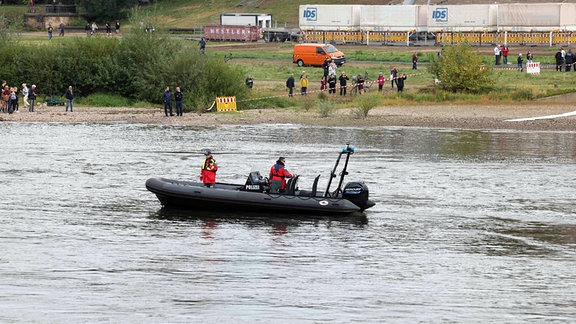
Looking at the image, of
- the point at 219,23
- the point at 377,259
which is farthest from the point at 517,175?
the point at 219,23

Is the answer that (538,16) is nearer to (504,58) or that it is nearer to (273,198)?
(504,58)

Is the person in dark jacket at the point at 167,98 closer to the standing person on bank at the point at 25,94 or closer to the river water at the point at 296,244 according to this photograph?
the standing person on bank at the point at 25,94

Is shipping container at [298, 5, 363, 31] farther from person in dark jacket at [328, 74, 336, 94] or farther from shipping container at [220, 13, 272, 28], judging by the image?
person in dark jacket at [328, 74, 336, 94]

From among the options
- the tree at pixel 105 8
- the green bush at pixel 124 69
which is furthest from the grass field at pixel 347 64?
the tree at pixel 105 8

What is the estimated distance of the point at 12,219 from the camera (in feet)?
103

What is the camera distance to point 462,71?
195ft

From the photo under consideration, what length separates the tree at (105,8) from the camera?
4296 inches

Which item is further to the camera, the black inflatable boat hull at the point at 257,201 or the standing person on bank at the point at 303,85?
the standing person on bank at the point at 303,85

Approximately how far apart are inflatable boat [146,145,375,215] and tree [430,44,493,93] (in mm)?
29263

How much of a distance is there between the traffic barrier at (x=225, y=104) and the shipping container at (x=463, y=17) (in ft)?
118

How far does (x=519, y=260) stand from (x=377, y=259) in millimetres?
3375

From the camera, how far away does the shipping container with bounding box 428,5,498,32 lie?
8956 cm

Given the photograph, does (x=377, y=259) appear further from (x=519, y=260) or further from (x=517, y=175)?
(x=517, y=175)

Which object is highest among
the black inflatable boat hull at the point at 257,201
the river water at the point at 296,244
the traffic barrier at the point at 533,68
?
the traffic barrier at the point at 533,68
